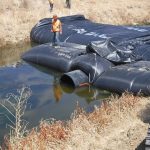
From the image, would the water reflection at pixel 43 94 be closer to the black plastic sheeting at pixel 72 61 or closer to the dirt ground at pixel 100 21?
the black plastic sheeting at pixel 72 61

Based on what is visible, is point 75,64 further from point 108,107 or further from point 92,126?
point 92,126

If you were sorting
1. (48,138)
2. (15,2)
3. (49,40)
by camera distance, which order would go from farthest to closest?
(15,2) < (49,40) < (48,138)

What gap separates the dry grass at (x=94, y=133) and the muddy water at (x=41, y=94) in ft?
4.90

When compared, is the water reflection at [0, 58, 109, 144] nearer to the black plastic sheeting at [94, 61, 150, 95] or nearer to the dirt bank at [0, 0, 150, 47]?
the black plastic sheeting at [94, 61, 150, 95]

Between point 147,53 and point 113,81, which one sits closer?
point 113,81

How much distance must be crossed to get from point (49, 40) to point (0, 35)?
300 centimetres

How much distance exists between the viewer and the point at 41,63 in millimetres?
15719

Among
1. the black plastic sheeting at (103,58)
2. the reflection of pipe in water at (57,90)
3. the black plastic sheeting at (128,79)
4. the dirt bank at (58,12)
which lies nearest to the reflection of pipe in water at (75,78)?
the black plastic sheeting at (103,58)

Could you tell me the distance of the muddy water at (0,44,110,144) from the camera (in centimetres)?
1069

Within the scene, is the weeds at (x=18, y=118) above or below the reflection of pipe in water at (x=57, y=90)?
above

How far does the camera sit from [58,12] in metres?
24.3

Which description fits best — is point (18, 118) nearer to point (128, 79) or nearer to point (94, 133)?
point (94, 133)

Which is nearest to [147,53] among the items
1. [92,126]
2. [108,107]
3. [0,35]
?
[108,107]

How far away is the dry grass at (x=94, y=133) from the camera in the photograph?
7840 millimetres
